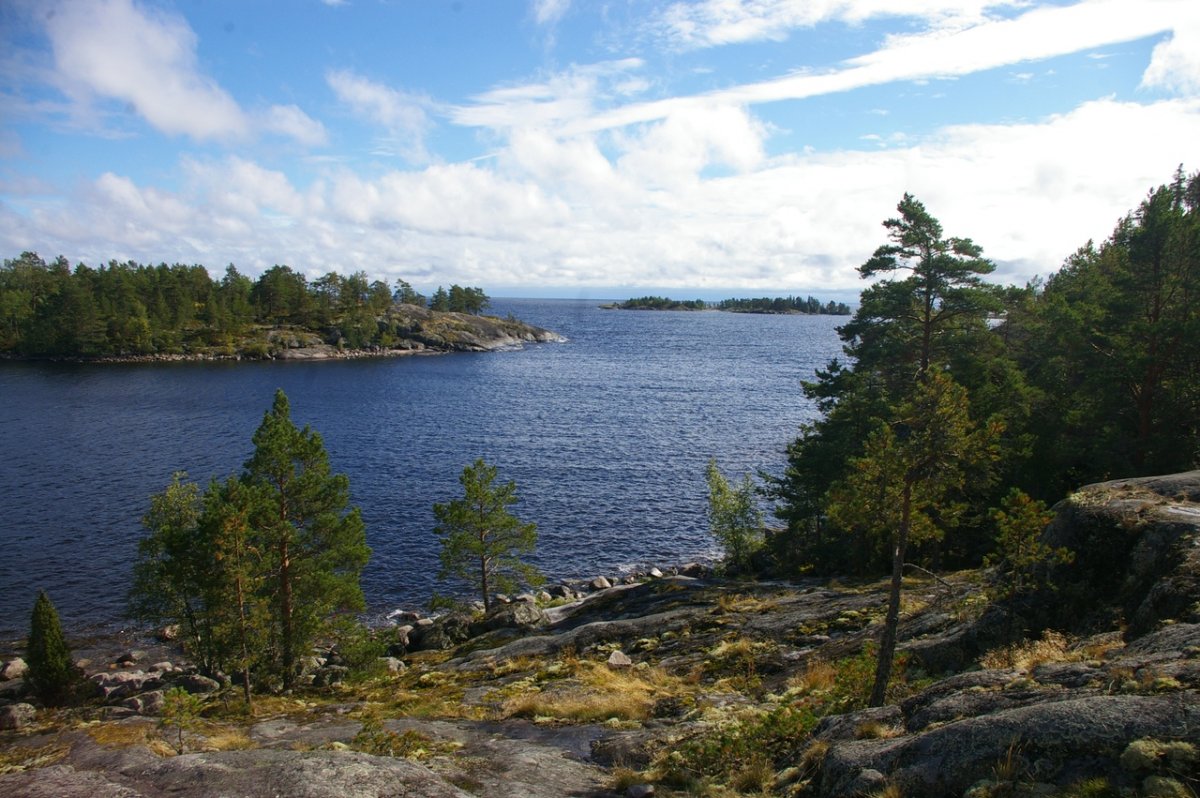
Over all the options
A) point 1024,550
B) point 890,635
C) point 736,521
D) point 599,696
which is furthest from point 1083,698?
point 736,521

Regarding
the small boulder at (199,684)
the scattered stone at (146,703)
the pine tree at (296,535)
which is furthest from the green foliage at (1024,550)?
the small boulder at (199,684)

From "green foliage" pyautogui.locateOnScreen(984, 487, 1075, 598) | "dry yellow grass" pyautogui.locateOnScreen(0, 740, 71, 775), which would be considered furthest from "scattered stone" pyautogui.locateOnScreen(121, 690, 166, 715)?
"green foliage" pyautogui.locateOnScreen(984, 487, 1075, 598)

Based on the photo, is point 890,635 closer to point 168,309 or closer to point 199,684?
point 199,684

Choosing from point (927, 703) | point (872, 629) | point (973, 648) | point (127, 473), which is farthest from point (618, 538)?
point (127, 473)

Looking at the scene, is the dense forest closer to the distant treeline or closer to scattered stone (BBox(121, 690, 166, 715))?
scattered stone (BBox(121, 690, 166, 715))

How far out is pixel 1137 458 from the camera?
30891 mm

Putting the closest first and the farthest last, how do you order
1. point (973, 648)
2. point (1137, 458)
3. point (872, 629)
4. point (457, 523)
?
1. point (973, 648)
2. point (872, 629)
3. point (1137, 458)
4. point (457, 523)

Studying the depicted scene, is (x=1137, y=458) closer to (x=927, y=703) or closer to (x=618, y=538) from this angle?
(x=927, y=703)

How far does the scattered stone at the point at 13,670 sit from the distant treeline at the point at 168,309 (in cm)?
13355

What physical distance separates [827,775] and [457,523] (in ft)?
97.3

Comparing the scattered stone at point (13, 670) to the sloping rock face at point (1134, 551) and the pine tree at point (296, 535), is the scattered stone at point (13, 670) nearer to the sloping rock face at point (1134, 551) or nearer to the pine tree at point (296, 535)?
the pine tree at point (296, 535)

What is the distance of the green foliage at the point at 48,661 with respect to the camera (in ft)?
102

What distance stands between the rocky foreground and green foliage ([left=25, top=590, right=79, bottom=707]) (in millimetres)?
1610

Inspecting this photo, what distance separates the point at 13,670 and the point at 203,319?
156014 millimetres
